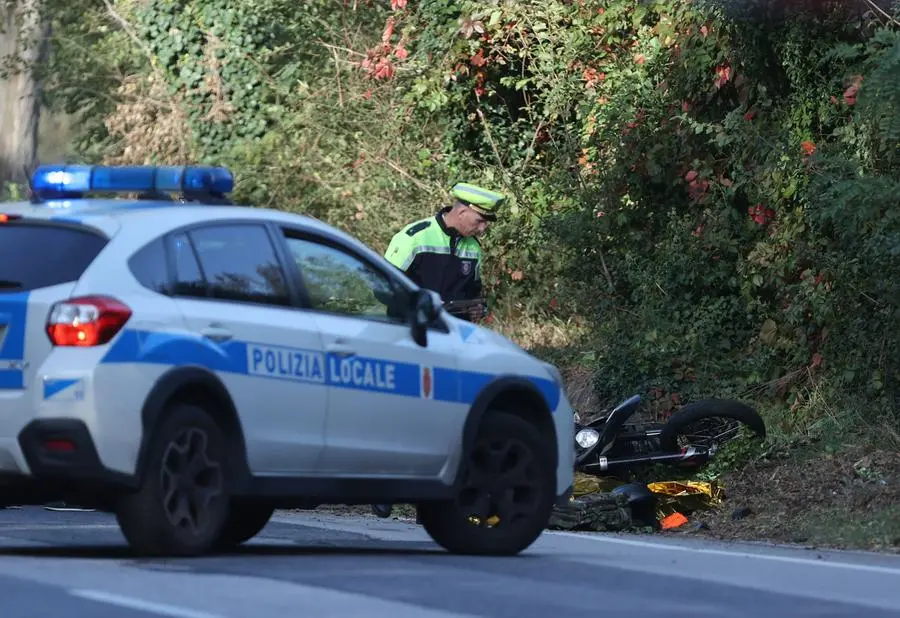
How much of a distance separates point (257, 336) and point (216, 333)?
0.26m

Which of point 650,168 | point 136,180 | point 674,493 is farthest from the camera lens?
point 650,168

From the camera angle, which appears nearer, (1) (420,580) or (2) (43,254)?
(1) (420,580)

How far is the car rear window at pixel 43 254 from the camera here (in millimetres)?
9023

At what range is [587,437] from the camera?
14.4 meters

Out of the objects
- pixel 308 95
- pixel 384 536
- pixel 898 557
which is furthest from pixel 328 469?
pixel 308 95

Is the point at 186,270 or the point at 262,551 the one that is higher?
the point at 186,270

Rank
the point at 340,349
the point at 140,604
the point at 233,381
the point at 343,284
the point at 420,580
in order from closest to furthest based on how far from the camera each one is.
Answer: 1. the point at 140,604
2. the point at 420,580
3. the point at 233,381
4. the point at 340,349
5. the point at 343,284

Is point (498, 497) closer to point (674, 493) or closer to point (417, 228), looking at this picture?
point (417, 228)

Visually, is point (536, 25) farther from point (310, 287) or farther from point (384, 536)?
point (310, 287)

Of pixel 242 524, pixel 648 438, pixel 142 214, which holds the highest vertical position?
pixel 142 214

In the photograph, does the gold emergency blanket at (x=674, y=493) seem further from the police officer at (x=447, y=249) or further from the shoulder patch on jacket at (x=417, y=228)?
the shoulder patch on jacket at (x=417, y=228)

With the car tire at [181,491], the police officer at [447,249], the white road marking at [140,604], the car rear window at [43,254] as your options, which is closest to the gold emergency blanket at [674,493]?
the police officer at [447,249]

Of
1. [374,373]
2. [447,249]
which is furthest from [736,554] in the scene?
[447,249]

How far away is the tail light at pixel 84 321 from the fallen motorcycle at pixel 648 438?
5916mm
